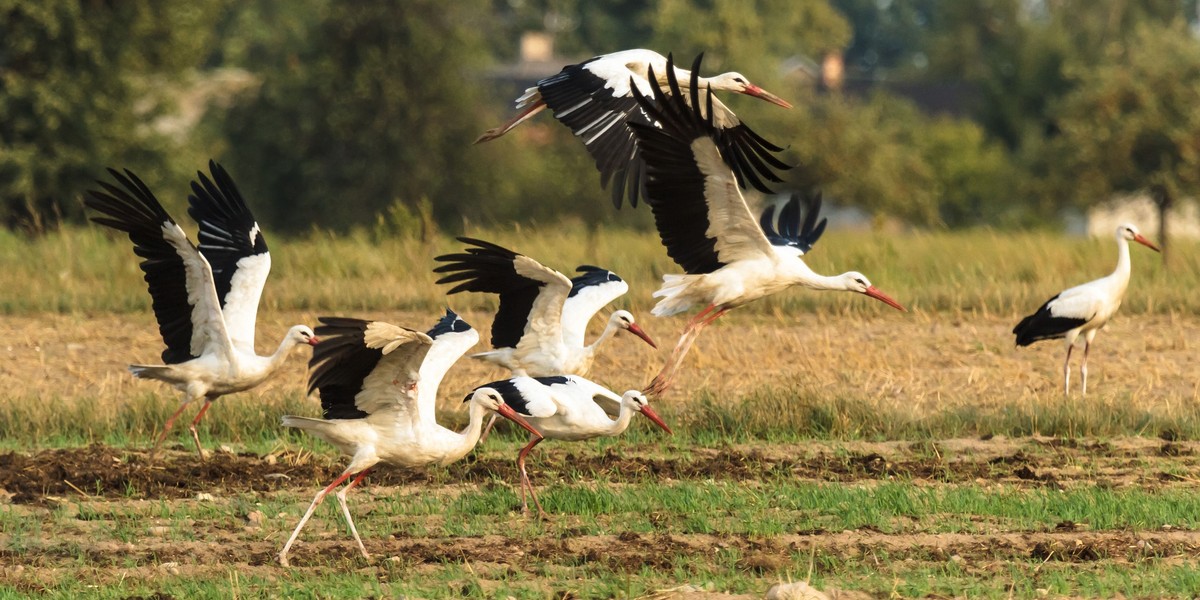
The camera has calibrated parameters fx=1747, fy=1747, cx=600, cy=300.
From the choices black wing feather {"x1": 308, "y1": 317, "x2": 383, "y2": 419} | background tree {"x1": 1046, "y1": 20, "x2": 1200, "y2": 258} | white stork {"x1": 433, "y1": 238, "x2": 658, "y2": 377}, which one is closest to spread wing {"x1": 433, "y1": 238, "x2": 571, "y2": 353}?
white stork {"x1": 433, "y1": 238, "x2": 658, "y2": 377}

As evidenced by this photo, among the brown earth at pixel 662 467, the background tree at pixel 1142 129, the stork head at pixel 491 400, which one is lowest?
the brown earth at pixel 662 467

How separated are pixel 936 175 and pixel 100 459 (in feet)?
119

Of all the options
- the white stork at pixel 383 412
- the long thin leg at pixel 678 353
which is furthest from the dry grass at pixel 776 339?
the white stork at pixel 383 412

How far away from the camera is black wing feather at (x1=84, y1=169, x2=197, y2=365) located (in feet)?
28.5

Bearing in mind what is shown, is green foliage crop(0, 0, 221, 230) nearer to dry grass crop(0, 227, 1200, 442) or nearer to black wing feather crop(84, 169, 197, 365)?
dry grass crop(0, 227, 1200, 442)

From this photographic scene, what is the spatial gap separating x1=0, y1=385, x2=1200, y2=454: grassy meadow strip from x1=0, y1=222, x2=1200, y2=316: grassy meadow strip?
4.45 metres

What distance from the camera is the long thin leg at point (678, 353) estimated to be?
397 inches

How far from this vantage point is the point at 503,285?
953cm

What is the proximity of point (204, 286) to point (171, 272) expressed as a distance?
287mm

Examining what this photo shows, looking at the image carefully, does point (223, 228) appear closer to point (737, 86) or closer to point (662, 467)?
point (662, 467)

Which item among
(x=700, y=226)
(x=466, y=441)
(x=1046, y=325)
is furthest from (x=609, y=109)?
(x=1046, y=325)

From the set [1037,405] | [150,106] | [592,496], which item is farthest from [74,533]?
[150,106]

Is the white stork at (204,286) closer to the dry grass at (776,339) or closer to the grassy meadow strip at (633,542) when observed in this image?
the dry grass at (776,339)

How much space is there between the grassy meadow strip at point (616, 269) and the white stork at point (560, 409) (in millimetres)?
6501
